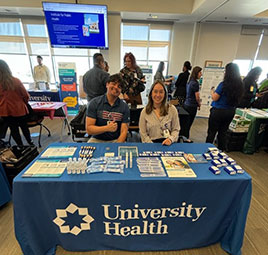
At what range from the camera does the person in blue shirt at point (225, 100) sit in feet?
6.58

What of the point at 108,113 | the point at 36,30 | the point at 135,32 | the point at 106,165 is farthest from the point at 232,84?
the point at 36,30

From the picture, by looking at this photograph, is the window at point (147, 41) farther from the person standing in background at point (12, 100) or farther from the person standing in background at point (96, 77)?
the person standing in background at point (12, 100)

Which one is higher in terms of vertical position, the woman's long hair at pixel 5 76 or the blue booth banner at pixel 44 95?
the woman's long hair at pixel 5 76

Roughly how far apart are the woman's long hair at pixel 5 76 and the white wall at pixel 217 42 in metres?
5.40

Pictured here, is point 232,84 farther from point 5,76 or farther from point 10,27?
point 10,27

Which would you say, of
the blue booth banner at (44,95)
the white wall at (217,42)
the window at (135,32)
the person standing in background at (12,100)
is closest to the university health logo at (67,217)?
the person standing in background at (12,100)

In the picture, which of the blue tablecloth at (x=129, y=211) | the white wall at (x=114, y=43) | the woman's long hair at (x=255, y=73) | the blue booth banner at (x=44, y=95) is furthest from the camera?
the white wall at (x=114, y=43)

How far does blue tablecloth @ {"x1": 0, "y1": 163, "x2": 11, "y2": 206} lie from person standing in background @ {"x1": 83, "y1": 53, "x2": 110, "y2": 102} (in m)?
1.66

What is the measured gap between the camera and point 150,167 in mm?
1054

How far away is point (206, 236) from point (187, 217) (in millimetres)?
275

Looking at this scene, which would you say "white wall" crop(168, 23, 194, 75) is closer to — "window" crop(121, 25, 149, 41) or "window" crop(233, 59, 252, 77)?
"window" crop(121, 25, 149, 41)

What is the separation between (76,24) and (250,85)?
3965 mm

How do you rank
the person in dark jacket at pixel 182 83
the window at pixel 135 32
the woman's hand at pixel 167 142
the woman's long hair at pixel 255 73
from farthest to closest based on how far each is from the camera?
the window at pixel 135 32 → the person in dark jacket at pixel 182 83 → the woman's long hair at pixel 255 73 → the woman's hand at pixel 167 142

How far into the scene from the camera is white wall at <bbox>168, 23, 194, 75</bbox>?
5285mm
